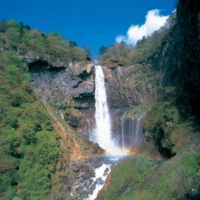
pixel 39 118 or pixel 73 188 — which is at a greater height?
pixel 39 118

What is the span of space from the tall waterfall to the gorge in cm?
19

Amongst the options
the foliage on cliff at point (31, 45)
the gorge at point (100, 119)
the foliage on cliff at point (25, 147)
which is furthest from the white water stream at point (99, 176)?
the foliage on cliff at point (31, 45)

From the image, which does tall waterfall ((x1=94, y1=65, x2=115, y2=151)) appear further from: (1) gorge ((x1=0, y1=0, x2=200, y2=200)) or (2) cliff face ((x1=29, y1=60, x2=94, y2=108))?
(2) cliff face ((x1=29, y1=60, x2=94, y2=108))

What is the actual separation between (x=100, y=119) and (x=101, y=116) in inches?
26.7

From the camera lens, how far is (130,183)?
764 inches

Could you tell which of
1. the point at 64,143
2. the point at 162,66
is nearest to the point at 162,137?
the point at 64,143

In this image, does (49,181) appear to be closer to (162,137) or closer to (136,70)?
(162,137)

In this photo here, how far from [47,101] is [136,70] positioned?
1960 cm

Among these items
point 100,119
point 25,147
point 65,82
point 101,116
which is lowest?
point 25,147

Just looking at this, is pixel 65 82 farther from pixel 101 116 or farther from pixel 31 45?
pixel 101 116

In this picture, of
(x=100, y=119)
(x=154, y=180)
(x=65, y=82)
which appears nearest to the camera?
(x=154, y=180)

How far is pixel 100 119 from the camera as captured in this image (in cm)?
4094

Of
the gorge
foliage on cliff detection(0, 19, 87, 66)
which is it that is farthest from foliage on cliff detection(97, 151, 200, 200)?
foliage on cliff detection(0, 19, 87, 66)

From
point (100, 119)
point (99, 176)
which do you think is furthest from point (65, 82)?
point (99, 176)
